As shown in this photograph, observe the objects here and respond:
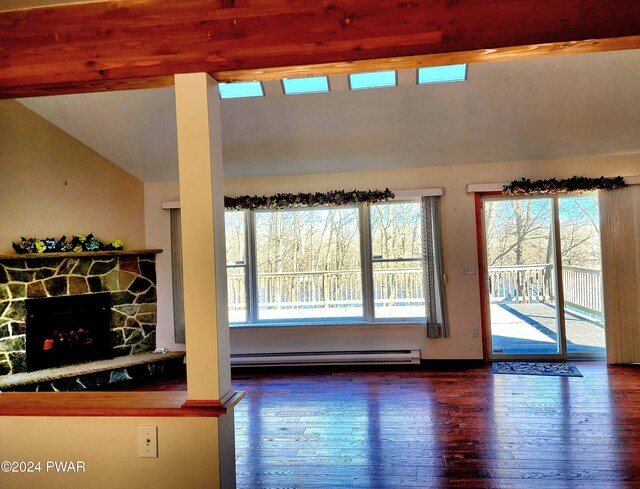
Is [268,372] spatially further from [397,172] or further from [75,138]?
[75,138]

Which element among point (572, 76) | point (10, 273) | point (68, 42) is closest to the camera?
point (68, 42)

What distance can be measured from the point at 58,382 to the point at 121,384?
0.63 m

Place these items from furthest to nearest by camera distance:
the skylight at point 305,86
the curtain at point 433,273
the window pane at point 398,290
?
the window pane at point 398,290, the curtain at point 433,273, the skylight at point 305,86

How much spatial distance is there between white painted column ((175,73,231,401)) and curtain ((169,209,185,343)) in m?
3.43

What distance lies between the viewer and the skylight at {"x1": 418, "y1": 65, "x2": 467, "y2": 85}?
3.84 m

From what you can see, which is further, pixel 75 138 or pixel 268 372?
pixel 268 372

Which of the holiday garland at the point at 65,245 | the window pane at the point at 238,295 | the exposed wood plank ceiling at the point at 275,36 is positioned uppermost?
the exposed wood plank ceiling at the point at 275,36

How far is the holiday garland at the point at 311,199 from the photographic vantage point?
499cm

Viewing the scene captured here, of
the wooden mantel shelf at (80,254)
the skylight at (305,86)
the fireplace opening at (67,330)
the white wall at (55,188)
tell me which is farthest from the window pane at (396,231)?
the fireplace opening at (67,330)

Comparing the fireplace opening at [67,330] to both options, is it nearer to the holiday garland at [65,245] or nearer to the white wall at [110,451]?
the holiday garland at [65,245]

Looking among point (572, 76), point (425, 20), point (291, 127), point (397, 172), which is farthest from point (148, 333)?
point (572, 76)

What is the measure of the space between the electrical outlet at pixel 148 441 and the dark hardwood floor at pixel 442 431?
80 cm

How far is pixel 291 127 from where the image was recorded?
4469mm

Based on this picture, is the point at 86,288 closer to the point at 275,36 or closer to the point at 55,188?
the point at 55,188
